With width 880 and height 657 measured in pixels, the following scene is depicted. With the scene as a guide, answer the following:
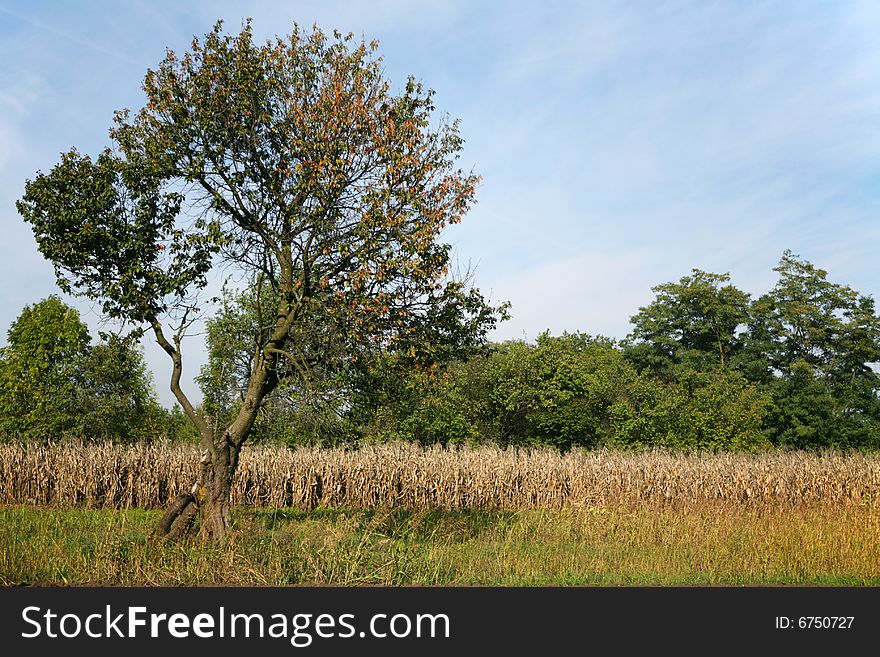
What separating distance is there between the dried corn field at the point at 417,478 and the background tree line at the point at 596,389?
5.43 ft

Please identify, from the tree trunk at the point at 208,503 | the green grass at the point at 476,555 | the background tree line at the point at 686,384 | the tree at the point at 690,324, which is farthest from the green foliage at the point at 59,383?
the tree at the point at 690,324

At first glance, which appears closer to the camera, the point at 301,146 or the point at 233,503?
the point at 301,146

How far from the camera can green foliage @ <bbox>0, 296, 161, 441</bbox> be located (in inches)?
1358

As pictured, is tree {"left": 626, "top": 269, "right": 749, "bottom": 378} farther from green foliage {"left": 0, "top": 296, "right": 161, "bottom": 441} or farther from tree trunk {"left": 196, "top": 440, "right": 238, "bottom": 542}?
tree trunk {"left": 196, "top": 440, "right": 238, "bottom": 542}

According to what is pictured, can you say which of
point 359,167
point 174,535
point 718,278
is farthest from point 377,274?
point 718,278

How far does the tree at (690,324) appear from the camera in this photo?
183ft

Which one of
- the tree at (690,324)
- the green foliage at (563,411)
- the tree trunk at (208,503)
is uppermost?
the tree at (690,324)

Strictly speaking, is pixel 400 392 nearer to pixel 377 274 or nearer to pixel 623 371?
pixel 377 274

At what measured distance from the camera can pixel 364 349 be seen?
13.0 m

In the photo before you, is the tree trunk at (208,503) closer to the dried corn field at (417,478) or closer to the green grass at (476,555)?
the green grass at (476,555)

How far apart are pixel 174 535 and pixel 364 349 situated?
15.7ft

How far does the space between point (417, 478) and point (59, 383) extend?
76.0 feet

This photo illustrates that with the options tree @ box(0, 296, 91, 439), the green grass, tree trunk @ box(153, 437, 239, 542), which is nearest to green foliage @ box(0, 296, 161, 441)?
tree @ box(0, 296, 91, 439)

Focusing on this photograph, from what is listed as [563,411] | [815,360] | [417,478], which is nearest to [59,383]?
[417,478]
